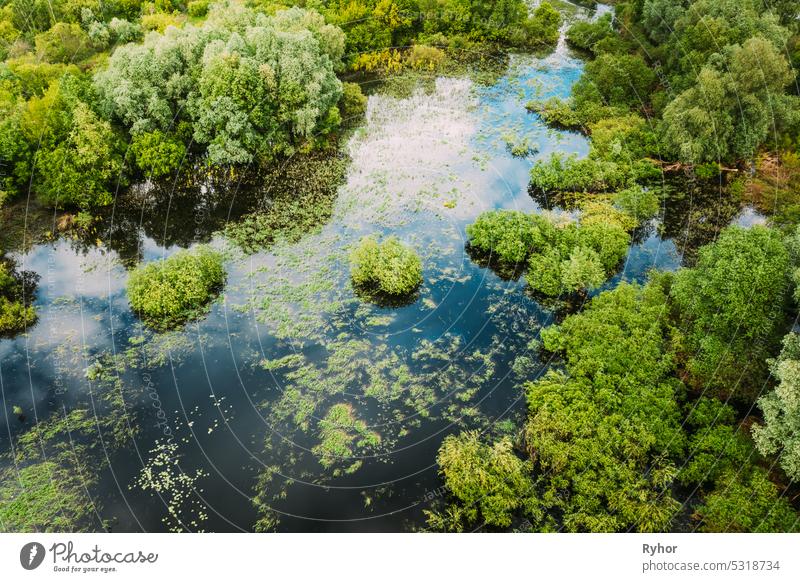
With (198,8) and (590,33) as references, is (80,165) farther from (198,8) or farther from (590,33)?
(590,33)

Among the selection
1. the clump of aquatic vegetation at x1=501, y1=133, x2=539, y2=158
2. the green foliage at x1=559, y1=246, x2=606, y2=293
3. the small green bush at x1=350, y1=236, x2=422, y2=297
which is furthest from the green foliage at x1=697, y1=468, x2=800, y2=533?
the clump of aquatic vegetation at x1=501, y1=133, x2=539, y2=158

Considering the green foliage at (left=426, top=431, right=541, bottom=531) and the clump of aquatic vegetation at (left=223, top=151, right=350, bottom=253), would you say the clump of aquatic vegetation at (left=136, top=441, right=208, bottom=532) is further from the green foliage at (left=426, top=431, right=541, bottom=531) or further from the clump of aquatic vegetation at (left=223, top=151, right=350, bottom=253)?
the clump of aquatic vegetation at (left=223, top=151, right=350, bottom=253)

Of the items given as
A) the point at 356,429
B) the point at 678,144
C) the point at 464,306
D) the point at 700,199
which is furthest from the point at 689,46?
the point at 356,429

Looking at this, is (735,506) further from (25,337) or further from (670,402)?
(25,337)

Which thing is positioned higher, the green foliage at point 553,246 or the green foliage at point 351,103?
the green foliage at point 351,103

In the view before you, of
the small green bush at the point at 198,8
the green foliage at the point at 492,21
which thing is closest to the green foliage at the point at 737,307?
the green foliage at the point at 492,21
